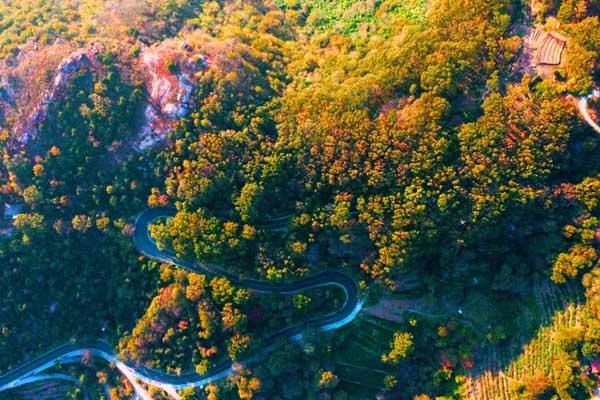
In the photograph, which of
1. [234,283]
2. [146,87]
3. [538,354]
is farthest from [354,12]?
[538,354]

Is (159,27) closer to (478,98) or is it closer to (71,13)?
(71,13)

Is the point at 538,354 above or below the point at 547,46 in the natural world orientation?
below

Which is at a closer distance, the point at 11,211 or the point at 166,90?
the point at 166,90

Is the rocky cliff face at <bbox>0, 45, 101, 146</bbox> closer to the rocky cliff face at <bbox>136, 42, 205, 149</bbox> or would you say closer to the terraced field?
the rocky cliff face at <bbox>136, 42, 205, 149</bbox>

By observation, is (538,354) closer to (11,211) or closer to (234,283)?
(234,283)

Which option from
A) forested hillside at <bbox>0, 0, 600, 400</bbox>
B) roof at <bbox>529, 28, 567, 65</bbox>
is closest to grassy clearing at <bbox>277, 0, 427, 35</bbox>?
forested hillside at <bbox>0, 0, 600, 400</bbox>

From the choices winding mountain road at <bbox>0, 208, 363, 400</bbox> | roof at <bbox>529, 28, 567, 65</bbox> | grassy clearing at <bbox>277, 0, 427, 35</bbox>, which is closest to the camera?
roof at <bbox>529, 28, 567, 65</bbox>

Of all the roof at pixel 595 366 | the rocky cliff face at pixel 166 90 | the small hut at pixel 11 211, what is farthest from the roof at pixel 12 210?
the roof at pixel 595 366

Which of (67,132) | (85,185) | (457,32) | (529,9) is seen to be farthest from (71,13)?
(529,9)
